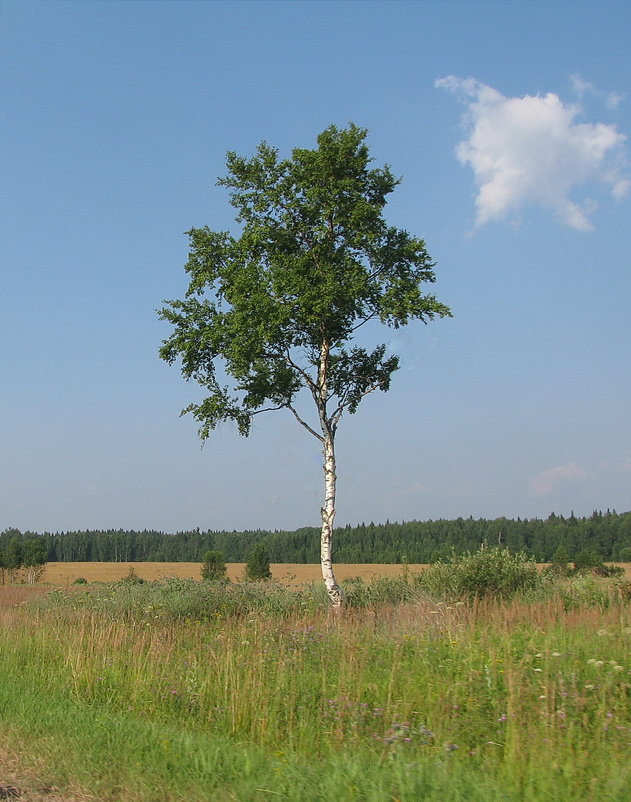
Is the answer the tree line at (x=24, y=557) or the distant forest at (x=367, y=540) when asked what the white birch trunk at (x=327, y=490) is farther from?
the distant forest at (x=367, y=540)

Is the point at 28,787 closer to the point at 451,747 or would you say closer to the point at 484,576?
the point at 451,747

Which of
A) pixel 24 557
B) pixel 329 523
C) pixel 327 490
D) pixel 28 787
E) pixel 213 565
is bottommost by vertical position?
pixel 24 557

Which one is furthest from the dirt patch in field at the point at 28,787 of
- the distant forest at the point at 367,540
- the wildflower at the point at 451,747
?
the distant forest at the point at 367,540

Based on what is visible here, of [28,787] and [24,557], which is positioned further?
[24,557]

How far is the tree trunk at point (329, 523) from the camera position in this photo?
16.9 meters

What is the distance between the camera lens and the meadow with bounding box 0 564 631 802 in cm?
507

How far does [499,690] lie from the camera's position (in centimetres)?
685

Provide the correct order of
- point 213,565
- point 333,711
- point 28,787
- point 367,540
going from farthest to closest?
point 367,540
point 213,565
point 333,711
point 28,787

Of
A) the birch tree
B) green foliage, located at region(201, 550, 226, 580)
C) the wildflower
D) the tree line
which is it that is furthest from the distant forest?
the wildflower

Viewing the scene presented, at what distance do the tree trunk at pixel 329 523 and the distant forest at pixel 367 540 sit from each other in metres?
84.8

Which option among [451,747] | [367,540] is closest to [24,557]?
[451,747]

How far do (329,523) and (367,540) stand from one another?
144905mm

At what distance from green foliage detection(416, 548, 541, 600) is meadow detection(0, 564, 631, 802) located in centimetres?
403

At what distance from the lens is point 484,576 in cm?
1614
